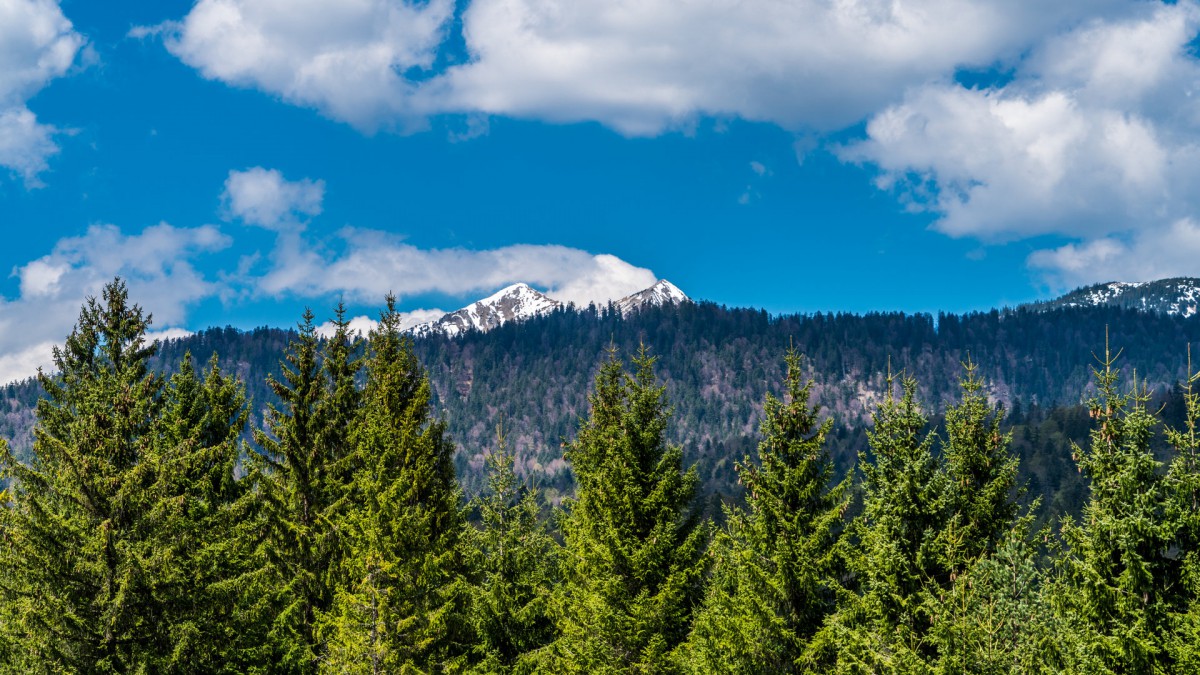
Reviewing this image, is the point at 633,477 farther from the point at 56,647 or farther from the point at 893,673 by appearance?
the point at 56,647

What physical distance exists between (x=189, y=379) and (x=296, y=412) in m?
4.49

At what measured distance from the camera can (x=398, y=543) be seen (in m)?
28.2

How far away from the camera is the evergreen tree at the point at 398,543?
2673 cm

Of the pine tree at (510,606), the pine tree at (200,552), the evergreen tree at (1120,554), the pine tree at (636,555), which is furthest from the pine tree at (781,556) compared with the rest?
the pine tree at (200,552)

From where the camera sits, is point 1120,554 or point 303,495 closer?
point 1120,554

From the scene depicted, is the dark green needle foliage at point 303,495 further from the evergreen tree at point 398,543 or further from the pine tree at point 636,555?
the pine tree at point 636,555

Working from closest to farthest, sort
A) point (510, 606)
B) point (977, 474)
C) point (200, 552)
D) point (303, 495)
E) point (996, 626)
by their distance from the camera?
point (996, 626)
point (200, 552)
point (977, 474)
point (303, 495)
point (510, 606)

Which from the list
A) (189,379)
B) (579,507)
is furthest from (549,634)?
(189,379)

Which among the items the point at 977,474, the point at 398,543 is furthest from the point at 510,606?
the point at 977,474

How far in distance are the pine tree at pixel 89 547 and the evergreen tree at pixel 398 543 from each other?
5.12 metres

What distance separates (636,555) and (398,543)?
683cm

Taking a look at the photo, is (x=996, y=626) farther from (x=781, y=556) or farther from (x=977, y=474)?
(x=977, y=474)

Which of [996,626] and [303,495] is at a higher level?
[303,495]

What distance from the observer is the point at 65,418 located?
89.2ft
